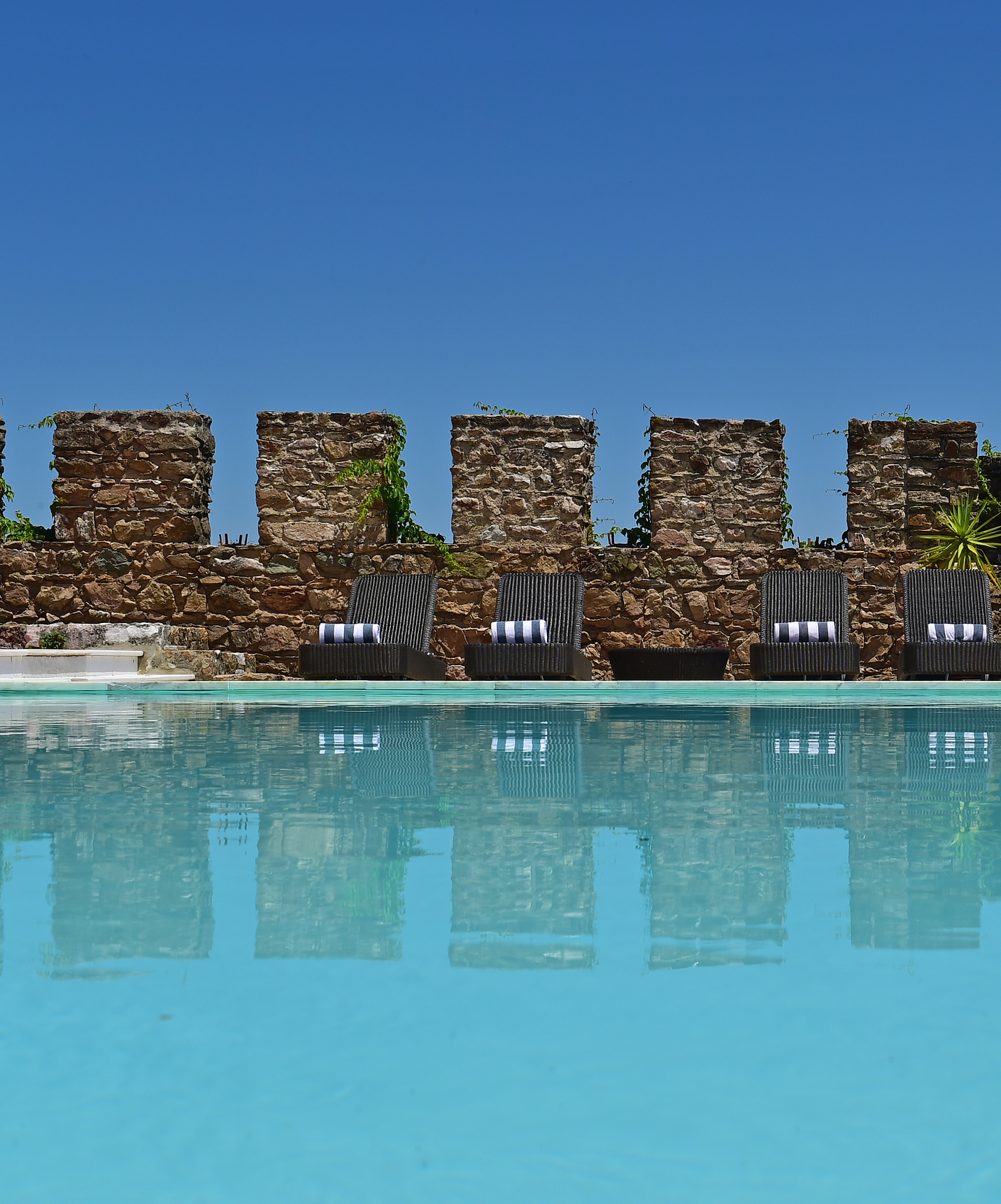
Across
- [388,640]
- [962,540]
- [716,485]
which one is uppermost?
[716,485]

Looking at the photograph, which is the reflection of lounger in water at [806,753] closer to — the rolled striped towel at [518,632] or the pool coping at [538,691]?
the pool coping at [538,691]

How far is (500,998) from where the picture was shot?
1513mm

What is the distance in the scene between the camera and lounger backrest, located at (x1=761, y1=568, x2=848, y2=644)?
10.5m

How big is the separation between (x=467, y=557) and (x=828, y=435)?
3.68m

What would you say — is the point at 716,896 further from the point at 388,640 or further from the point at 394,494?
the point at 394,494

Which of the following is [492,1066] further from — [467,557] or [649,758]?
[467,557]

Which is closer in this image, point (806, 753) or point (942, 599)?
point (806, 753)

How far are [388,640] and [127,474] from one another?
3.27 m

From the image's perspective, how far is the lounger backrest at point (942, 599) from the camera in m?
10.3

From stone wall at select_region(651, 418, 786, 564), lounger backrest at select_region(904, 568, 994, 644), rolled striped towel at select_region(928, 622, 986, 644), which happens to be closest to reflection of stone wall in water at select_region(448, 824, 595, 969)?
rolled striped towel at select_region(928, 622, 986, 644)

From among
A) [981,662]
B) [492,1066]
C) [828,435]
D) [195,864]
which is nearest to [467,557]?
[828,435]

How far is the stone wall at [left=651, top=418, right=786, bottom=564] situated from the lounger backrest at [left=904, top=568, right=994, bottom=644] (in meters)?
1.53

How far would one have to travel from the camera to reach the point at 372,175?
1565 cm

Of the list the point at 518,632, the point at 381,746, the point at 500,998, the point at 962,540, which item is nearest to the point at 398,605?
the point at 518,632
